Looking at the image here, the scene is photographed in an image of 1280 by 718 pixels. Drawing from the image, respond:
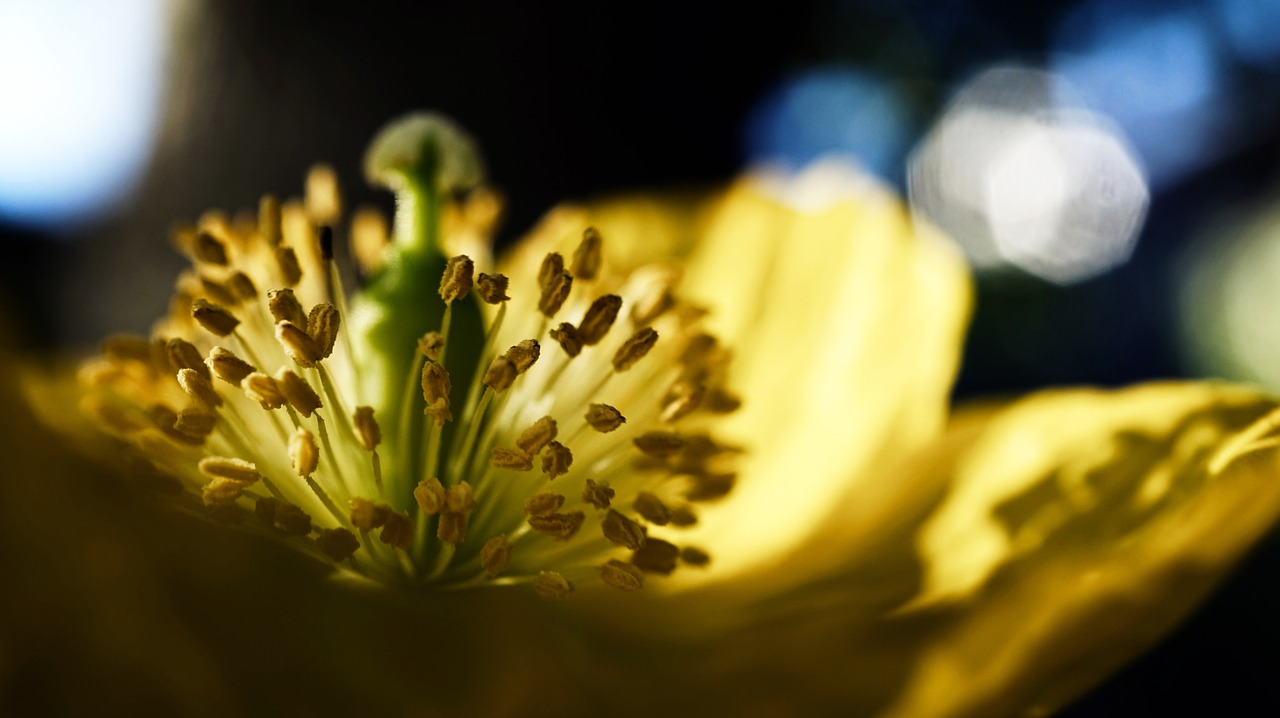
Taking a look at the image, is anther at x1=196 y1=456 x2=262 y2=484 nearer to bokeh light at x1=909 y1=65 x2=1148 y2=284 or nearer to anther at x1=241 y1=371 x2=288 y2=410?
anther at x1=241 y1=371 x2=288 y2=410

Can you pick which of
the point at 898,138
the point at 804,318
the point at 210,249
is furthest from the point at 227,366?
the point at 898,138

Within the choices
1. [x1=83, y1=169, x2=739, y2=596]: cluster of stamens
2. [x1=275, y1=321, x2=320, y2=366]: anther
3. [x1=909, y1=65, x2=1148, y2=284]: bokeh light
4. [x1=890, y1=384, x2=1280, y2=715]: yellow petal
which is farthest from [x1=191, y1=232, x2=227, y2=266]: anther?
[x1=909, y1=65, x2=1148, y2=284]: bokeh light

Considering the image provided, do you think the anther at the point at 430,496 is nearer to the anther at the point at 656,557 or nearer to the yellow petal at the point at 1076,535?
the anther at the point at 656,557

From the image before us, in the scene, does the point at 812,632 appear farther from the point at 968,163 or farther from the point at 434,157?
the point at 968,163

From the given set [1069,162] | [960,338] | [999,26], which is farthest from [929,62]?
[960,338]

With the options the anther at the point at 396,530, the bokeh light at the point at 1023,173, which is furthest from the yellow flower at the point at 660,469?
the bokeh light at the point at 1023,173

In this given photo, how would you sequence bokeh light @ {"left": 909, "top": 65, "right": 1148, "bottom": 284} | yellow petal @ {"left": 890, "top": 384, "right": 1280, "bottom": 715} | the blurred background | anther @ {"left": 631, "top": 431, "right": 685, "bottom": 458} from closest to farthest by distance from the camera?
yellow petal @ {"left": 890, "top": 384, "right": 1280, "bottom": 715}
anther @ {"left": 631, "top": 431, "right": 685, "bottom": 458}
the blurred background
bokeh light @ {"left": 909, "top": 65, "right": 1148, "bottom": 284}
